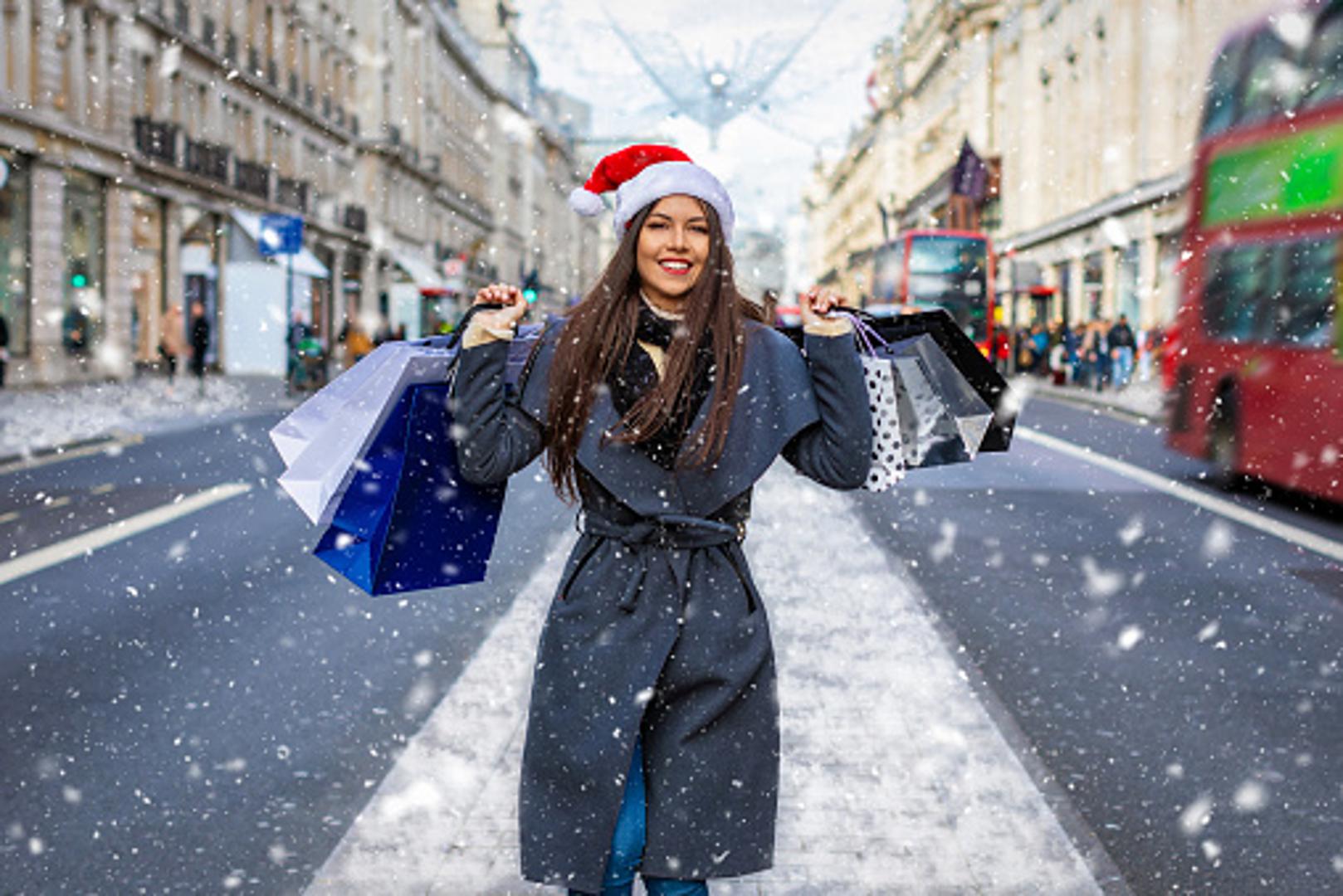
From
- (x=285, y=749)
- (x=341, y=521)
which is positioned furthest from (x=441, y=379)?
(x=285, y=749)

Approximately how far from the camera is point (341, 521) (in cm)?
283

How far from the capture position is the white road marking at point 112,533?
28.3ft

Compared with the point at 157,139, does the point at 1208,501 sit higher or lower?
lower

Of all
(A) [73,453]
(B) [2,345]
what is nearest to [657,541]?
(A) [73,453]

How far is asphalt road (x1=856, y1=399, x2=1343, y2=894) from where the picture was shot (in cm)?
421

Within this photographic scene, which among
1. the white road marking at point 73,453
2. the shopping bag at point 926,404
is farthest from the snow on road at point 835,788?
the white road marking at point 73,453

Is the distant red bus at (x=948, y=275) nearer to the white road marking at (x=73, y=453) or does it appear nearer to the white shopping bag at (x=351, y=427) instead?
the white road marking at (x=73, y=453)

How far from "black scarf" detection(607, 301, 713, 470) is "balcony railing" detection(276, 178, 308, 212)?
44.7 meters

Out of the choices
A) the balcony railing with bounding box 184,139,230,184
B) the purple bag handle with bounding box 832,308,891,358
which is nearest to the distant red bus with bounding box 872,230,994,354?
the balcony railing with bounding box 184,139,230,184

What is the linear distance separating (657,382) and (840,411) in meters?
0.34

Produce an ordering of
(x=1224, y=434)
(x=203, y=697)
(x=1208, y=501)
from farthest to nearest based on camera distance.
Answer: (x=1224, y=434) < (x=1208, y=501) < (x=203, y=697)

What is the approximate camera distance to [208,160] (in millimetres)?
38750

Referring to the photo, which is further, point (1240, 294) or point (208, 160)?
point (208, 160)

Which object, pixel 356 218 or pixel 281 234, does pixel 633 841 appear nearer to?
pixel 281 234
